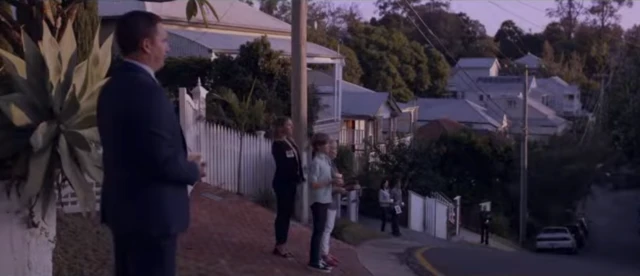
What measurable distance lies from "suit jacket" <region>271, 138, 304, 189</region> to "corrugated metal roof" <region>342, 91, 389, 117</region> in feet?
92.2

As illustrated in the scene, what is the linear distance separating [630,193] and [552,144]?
16143 mm

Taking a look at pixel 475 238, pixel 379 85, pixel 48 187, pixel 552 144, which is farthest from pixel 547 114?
pixel 48 187

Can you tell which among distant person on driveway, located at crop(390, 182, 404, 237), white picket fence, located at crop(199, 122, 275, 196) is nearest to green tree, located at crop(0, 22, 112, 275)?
white picket fence, located at crop(199, 122, 275, 196)

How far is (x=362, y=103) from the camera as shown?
40469mm

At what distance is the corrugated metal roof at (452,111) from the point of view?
182 feet

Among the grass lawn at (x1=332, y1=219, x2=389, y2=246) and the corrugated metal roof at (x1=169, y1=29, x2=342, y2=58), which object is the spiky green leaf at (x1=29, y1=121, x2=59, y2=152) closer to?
the grass lawn at (x1=332, y1=219, x2=389, y2=246)

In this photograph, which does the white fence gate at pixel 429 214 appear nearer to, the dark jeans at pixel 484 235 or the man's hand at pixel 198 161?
the dark jeans at pixel 484 235

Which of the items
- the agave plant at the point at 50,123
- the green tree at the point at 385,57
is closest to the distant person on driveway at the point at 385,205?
the agave plant at the point at 50,123

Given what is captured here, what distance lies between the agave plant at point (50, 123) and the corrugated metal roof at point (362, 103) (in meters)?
31.0

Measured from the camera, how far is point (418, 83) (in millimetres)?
62438

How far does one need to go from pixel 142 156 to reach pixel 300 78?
1099 centimetres

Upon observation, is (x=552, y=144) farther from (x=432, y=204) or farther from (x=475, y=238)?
(x=432, y=204)

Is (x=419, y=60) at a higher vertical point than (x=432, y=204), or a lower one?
higher

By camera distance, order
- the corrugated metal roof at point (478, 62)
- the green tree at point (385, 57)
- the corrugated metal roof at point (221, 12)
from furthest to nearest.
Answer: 1. the corrugated metal roof at point (478, 62)
2. the green tree at point (385, 57)
3. the corrugated metal roof at point (221, 12)
